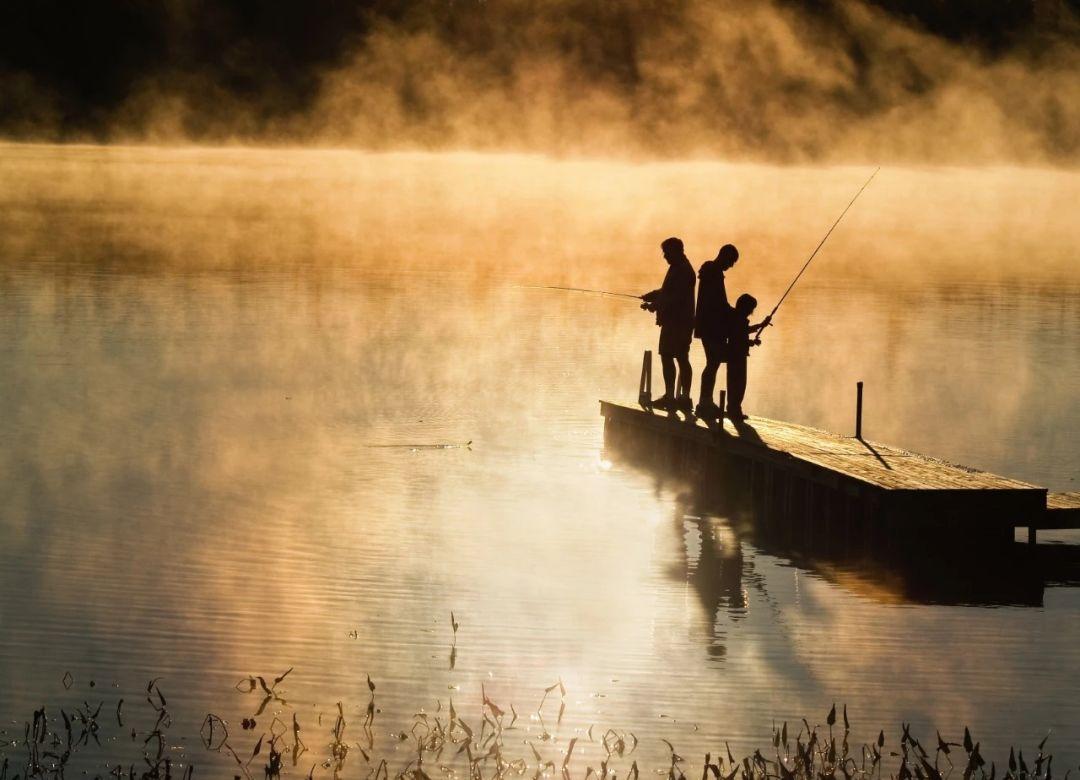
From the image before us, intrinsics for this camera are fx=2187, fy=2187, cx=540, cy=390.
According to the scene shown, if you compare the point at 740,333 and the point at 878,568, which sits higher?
the point at 740,333

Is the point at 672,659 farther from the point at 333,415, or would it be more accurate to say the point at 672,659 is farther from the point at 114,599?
the point at 333,415

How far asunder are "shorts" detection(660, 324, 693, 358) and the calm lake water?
143 cm

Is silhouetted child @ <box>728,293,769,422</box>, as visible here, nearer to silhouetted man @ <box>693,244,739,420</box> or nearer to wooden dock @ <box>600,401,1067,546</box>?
silhouetted man @ <box>693,244,739,420</box>

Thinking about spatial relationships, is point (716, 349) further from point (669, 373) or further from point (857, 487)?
point (857, 487)

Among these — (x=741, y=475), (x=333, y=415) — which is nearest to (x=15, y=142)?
(x=333, y=415)

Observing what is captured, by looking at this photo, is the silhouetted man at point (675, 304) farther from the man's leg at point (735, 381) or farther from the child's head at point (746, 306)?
the child's head at point (746, 306)

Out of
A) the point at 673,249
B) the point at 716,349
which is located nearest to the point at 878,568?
the point at 716,349

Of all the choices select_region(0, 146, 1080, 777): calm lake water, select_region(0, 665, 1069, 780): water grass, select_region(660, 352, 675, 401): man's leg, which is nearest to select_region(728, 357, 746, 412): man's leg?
select_region(660, 352, 675, 401): man's leg

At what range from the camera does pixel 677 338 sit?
2027 cm

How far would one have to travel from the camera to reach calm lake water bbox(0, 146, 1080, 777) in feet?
42.9

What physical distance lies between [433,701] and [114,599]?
3.47 m

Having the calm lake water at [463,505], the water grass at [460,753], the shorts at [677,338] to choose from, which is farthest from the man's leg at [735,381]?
the water grass at [460,753]

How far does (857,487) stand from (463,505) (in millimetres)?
4200

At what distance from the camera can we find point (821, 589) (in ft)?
53.5
